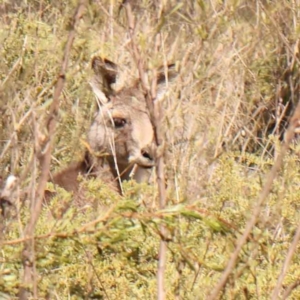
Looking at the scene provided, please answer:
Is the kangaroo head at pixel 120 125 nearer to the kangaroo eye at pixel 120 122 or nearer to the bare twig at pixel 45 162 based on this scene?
the kangaroo eye at pixel 120 122

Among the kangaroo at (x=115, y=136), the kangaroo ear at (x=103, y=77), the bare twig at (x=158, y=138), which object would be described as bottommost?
the kangaroo at (x=115, y=136)

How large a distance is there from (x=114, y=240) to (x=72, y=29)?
2.05 ft

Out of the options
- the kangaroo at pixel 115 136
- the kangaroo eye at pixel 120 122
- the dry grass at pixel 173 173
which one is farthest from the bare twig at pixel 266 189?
the kangaroo eye at pixel 120 122

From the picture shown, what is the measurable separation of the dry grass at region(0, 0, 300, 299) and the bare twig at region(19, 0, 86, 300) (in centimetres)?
4

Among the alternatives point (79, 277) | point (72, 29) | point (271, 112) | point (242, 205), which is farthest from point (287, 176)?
point (271, 112)

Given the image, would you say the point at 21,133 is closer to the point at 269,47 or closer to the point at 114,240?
the point at 114,240

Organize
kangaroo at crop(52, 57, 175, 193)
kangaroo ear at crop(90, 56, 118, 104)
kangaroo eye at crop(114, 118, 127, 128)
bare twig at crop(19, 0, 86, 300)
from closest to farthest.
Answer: bare twig at crop(19, 0, 86, 300) < kangaroo ear at crop(90, 56, 118, 104) < kangaroo at crop(52, 57, 175, 193) < kangaroo eye at crop(114, 118, 127, 128)

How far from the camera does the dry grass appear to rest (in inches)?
101

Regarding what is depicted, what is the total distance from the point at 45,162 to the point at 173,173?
1478 mm

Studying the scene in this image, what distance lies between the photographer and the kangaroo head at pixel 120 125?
6426 millimetres

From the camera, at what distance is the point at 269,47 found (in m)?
7.29

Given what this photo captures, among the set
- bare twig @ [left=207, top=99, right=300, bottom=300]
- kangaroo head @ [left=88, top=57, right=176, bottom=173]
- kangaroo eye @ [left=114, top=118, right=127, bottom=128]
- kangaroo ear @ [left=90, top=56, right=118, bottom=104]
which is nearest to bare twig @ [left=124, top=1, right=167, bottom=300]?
bare twig @ [left=207, top=99, right=300, bottom=300]

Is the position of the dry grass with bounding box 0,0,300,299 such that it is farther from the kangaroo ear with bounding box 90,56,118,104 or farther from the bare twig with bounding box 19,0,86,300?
the kangaroo ear with bounding box 90,56,118,104

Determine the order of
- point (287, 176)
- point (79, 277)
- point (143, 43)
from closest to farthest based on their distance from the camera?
1. point (143, 43)
2. point (79, 277)
3. point (287, 176)
